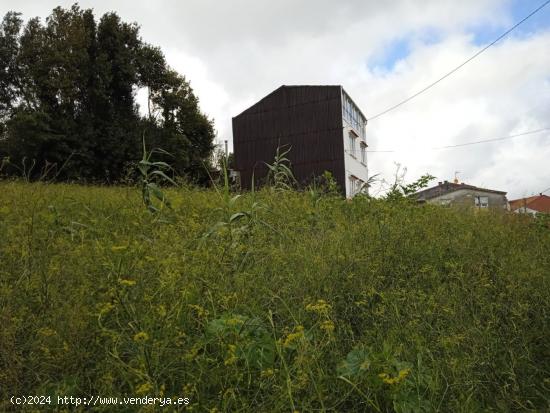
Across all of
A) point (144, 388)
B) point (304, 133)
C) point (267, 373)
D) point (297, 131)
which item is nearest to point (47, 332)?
point (144, 388)

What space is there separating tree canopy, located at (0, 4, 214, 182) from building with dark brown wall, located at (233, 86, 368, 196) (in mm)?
3428

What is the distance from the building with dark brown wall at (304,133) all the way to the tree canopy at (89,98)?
3428 millimetres

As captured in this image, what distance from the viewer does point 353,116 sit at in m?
30.2

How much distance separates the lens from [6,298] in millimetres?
2395

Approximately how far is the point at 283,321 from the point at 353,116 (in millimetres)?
28910

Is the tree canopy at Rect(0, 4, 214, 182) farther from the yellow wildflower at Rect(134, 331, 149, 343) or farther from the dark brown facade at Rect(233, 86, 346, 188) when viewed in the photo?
the yellow wildflower at Rect(134, 331, 149, 343)

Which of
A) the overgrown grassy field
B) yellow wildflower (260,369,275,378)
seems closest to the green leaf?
the overgrown grassy field

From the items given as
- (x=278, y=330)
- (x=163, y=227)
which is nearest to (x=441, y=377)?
(x=278, y=330)

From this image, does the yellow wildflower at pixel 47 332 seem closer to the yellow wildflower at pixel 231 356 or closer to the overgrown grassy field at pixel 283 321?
the overgrown grassy field at pixel 283 321

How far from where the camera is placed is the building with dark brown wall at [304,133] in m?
26.6

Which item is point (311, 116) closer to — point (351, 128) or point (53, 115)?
point (351, 128)

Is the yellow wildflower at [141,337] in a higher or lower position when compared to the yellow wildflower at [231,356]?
higher

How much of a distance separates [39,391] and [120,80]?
25.3 meters

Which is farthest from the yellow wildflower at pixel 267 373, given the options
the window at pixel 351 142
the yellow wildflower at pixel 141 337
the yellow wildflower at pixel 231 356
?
the window at pixel 351 142
